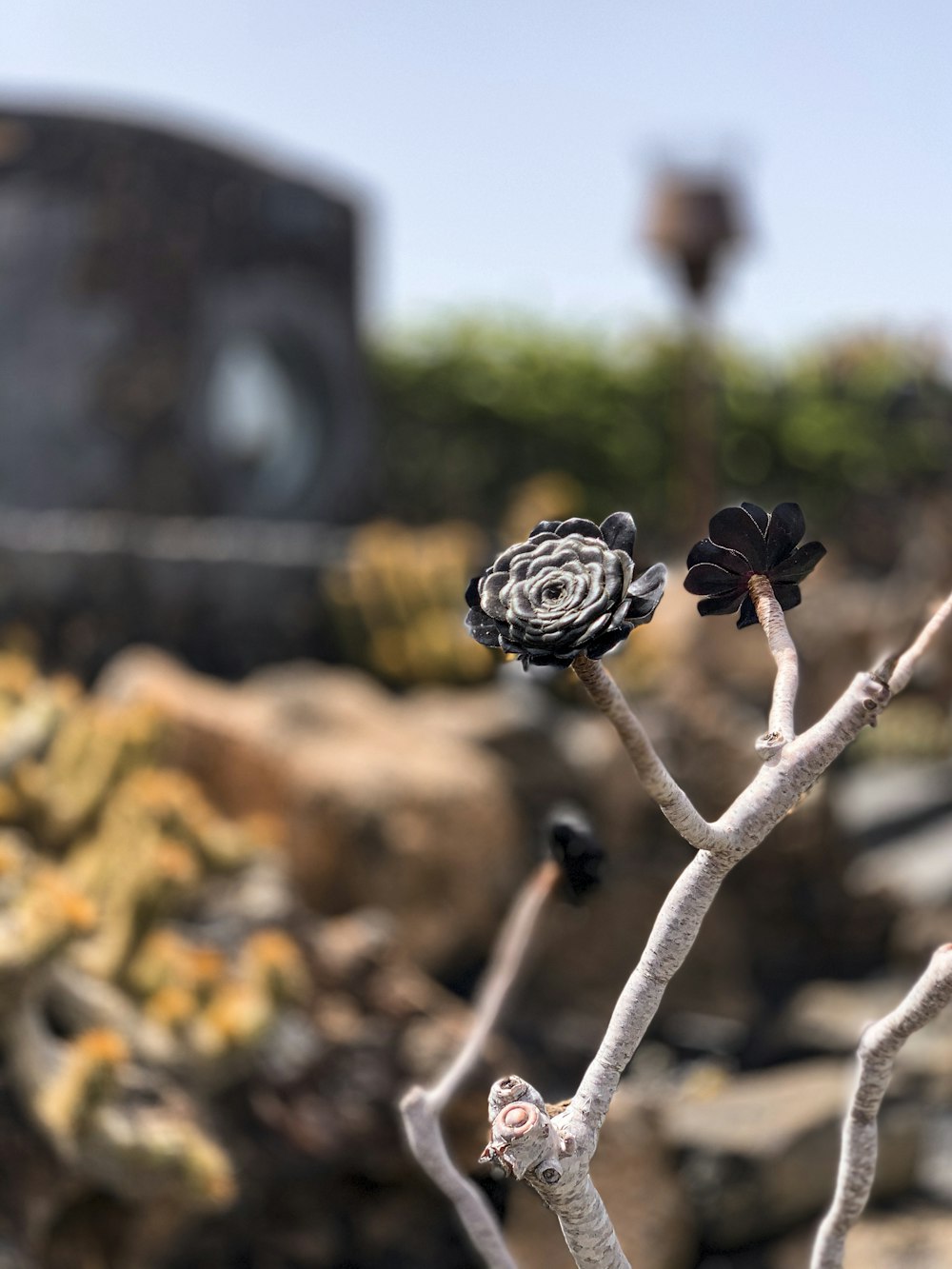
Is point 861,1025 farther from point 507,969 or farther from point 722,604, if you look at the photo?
point 722,604

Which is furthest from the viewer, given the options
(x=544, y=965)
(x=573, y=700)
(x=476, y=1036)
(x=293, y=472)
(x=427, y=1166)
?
(x=293, y=472)

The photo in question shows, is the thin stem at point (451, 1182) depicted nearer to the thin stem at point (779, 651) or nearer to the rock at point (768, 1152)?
the thin stem at point (779, 651)

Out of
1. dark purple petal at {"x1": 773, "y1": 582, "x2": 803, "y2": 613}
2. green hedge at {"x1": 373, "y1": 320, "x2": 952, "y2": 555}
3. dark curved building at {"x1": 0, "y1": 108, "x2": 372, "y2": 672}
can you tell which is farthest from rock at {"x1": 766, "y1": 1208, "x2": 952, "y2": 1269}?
green hedge at {"x1": 373, "y1": 320, "x2": 952, "y2": 555}

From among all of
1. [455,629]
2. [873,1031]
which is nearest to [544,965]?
[455,629]

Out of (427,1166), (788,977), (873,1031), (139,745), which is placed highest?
(873,1031)

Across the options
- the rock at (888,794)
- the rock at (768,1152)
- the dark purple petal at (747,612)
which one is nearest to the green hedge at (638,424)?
the rock at (888,794)

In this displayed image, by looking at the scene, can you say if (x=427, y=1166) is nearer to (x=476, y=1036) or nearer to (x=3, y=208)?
(x=476, y=1036)
